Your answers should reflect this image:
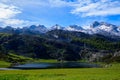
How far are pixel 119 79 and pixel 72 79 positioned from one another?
10997mm

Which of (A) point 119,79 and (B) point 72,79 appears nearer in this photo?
(A) point 119,79

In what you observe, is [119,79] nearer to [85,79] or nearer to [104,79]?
[104,79]

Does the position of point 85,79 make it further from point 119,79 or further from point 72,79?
point 119,79

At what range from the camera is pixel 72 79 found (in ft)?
200

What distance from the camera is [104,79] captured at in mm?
59188

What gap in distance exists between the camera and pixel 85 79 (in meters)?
60.1

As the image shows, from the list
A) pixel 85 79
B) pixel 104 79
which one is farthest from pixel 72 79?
pixel 104 79

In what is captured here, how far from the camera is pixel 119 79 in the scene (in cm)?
5734

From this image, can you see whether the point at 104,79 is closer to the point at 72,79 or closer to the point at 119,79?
the point at 119,79

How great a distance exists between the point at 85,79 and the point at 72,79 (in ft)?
10.4

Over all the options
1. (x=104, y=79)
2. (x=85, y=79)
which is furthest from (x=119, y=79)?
(x=85, y=79)

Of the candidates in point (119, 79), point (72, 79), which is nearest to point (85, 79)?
point (72, 79)

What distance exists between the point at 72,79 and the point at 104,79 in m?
7.54
